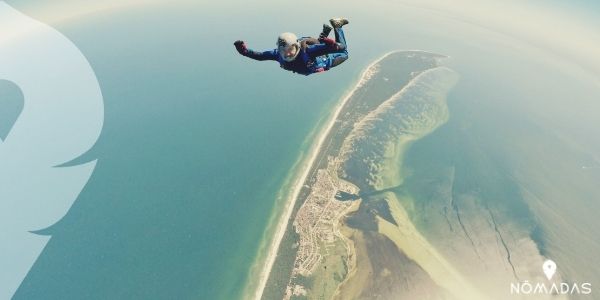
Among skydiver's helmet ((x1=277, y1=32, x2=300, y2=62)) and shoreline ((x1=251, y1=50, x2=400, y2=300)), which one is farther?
shoreline ((x1=251, y1=50, x2=400, y2=300))

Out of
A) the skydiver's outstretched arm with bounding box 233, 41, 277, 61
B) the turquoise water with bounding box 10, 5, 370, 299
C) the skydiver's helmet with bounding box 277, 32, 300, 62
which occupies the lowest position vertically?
the turquoise water with bounding box 10, 5, 370, 299

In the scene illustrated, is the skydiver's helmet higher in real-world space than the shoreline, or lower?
higher

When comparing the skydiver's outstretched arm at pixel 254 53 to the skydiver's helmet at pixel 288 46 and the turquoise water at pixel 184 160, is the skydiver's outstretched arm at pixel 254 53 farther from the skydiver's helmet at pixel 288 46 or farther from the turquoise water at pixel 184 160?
the turquoise water at pixel 184 160

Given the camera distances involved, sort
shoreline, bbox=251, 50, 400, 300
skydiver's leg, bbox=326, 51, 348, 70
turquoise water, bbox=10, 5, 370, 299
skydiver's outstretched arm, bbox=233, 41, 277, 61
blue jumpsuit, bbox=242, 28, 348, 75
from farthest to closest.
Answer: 1. turquoise water, bbox=10, 5, 370, 299
2. shoreline, bbox=251, 50, 400, 300
3. skydiver's leg, bbox=326, 51, 348, 70
4. skydiver's outstretched arm, bbox=233, 41, 277, 61
5. blue jumpsuit, bbox=242, 28, 348, 75

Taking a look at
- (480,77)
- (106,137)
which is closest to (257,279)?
(106,137)

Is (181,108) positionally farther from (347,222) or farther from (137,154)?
(347,222)

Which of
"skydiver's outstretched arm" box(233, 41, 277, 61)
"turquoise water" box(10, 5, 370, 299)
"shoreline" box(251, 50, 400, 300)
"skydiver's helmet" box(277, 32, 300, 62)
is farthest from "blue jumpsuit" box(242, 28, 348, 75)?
"turquoise water" box(10, 5, 370, 299)

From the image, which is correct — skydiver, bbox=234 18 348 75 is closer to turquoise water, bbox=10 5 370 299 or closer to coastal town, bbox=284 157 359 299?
coastal town, bbox=284 157 359 299

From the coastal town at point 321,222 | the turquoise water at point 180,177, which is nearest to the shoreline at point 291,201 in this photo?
the coastal town at point 321,222
